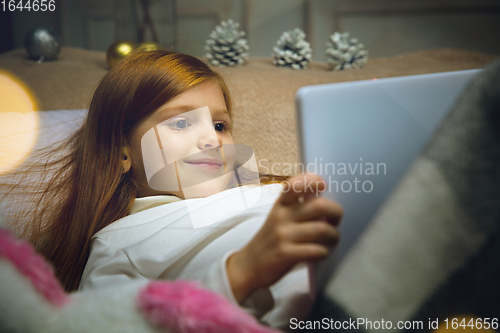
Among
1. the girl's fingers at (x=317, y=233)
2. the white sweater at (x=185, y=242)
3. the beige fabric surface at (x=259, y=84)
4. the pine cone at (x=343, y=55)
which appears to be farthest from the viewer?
the pine cone at (x=343, y=55)

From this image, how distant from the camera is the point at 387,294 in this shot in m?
0.21

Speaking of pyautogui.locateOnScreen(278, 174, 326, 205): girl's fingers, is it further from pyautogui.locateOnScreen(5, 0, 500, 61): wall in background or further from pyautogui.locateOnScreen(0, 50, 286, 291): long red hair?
pyautogui.locateOnScreen(5, 0, 500, 61): wall in background

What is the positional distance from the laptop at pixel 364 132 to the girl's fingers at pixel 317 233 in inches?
0.6

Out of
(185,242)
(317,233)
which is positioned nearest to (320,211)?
(317,233)

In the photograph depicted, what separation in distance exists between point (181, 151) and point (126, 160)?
Answer: 133 millimetres

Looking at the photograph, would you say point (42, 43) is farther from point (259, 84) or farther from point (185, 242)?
point (185, 242)

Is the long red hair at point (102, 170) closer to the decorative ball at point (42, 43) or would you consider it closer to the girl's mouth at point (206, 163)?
the girl's mouth at point (206, 163)

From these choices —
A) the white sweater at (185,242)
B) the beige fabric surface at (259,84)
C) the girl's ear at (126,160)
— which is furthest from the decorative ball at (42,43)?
the white sweater at (185,242)

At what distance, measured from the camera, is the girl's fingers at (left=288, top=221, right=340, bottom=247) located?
0.25 m

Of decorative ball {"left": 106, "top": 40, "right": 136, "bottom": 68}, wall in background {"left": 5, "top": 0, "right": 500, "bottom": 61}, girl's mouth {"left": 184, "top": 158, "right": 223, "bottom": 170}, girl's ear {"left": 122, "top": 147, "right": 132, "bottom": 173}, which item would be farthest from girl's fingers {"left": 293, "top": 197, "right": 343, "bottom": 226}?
wall in background {"left": 5, "top": 0, "right": 500, "bottom": 61}

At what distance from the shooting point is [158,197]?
1.76 ft

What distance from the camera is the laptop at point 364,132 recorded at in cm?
28

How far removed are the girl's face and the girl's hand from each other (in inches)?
10.8

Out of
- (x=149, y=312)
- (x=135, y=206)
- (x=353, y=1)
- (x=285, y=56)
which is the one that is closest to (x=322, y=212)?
(x=149, y=312)
